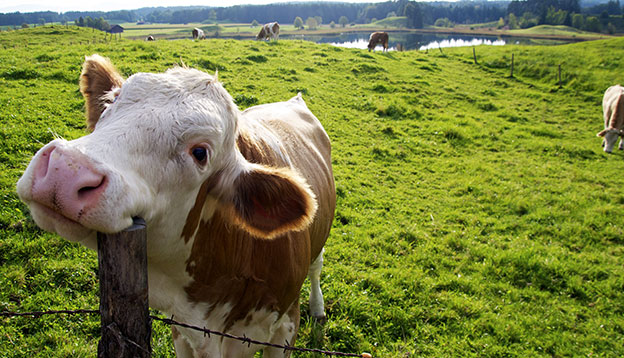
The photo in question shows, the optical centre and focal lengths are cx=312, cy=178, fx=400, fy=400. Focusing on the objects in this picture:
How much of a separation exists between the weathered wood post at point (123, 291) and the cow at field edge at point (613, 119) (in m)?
13.8

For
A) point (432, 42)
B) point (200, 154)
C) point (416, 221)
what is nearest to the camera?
point (200, 154)

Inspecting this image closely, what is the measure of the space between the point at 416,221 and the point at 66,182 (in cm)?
633

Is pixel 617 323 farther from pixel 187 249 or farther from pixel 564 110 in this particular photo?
pixel 564 110

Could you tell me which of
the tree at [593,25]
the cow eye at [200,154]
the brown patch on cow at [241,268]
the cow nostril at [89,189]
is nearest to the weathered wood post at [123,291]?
the cow nostril at [89,189]

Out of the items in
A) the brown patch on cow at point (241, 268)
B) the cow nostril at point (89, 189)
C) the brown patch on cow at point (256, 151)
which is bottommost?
the brown patch on cow at point (241, 268)

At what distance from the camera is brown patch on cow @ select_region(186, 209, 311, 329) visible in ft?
7.51

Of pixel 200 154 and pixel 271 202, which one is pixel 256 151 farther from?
pixel 200 154

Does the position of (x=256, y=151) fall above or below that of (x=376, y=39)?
below

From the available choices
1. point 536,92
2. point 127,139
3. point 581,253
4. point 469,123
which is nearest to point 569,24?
→ point 536,92

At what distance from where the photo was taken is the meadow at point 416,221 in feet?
13.9

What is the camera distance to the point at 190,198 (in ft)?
6.54

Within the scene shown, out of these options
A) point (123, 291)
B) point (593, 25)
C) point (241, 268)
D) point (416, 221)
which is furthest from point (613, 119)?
point (593, 25)

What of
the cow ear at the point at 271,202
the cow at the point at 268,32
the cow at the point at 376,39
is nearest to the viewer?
the cow ear at the point at 271,202

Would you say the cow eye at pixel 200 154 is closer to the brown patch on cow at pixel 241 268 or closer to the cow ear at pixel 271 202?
the cow ear at pixel 271 202
